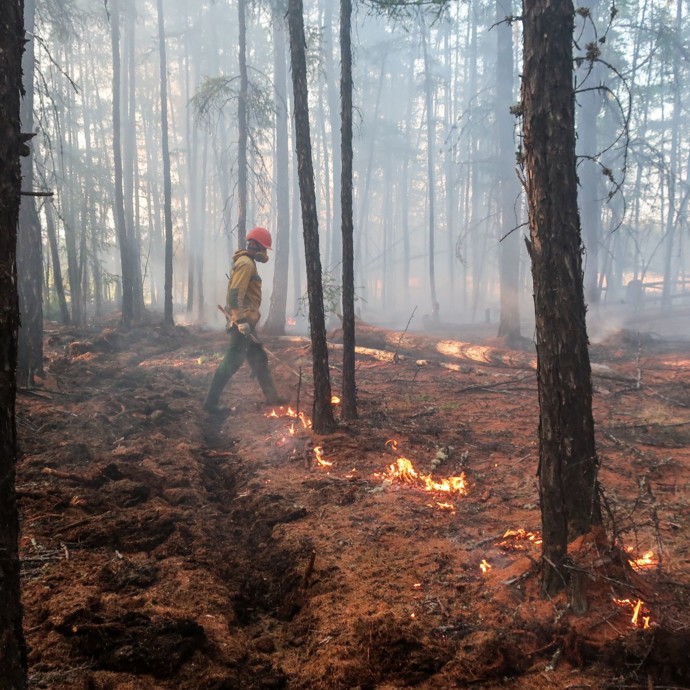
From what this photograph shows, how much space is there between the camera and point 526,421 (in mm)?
8070

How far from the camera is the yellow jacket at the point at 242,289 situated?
27.7 feet

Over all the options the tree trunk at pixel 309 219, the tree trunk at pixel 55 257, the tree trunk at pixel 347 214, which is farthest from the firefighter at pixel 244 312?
the tree trunk at pixel 55 257

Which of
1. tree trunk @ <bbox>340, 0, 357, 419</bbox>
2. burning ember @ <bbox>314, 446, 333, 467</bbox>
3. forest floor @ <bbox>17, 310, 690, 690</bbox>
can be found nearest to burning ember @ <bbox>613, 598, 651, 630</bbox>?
forest floor @ <bbox>17, 310, 690, 690</bbox>

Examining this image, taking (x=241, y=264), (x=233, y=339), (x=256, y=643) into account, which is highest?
(x=241, y=264)

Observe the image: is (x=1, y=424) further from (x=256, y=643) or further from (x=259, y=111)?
(x=259, y=111)

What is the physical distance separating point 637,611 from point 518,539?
4.24 ft

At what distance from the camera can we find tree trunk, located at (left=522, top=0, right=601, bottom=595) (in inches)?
125

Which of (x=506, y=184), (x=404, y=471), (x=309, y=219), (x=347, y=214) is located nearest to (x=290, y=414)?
(x=404, y=471)

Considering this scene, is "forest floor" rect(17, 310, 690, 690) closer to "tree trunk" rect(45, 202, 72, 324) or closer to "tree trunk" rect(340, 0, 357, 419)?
"tree trunk" rect(340, 0, 357, 419)

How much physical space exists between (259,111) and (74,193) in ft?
31.4

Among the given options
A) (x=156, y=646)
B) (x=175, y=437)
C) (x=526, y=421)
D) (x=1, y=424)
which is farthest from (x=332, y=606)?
(x=526, y=421)

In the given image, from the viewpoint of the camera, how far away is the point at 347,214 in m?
7.83

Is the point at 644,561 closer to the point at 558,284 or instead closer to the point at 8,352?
the point at 558,284

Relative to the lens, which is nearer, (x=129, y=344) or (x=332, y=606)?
(x=332, y=606)
